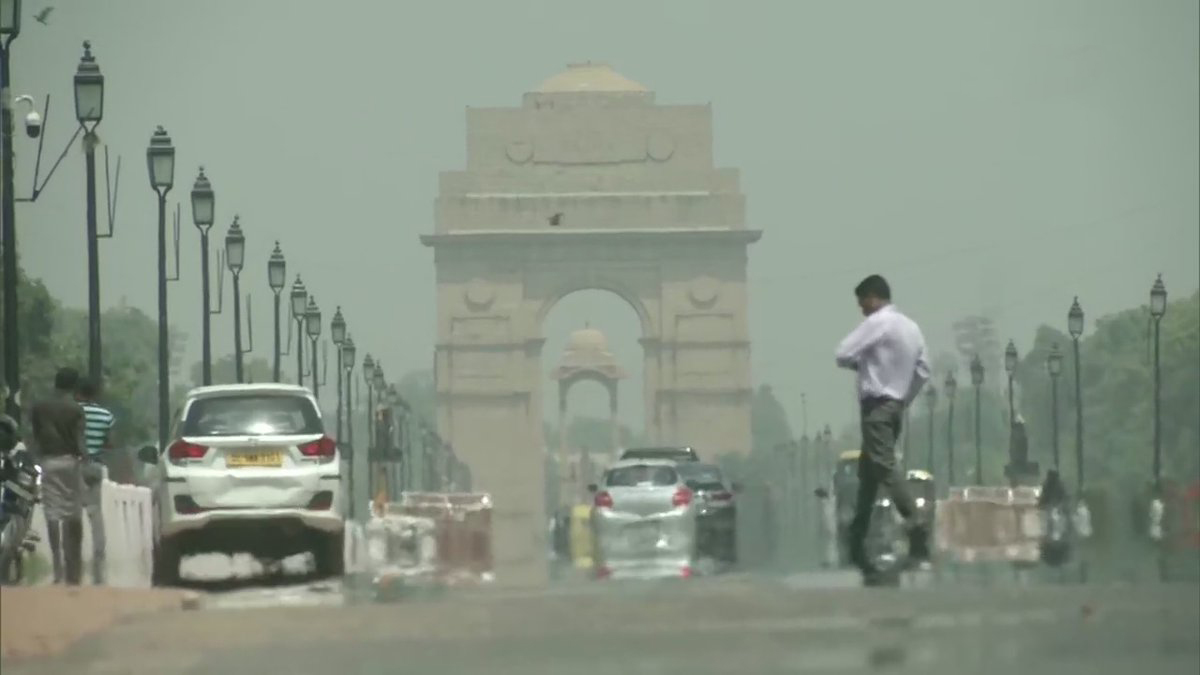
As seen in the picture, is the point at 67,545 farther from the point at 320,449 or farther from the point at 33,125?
the point at 33,125

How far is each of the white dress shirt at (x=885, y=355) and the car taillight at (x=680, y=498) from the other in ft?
44.1

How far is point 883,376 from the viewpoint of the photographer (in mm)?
15664

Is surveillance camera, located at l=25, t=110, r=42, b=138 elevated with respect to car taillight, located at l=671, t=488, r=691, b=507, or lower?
elevated

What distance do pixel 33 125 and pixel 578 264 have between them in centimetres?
6415

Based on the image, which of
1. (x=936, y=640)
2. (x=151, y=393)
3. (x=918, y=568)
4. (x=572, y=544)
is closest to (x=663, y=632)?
(x=936, y=640)

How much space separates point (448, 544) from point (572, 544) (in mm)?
12561

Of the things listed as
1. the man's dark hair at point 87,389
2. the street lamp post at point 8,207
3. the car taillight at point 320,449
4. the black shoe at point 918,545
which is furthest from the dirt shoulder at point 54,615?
the street lamp post at point 8,207

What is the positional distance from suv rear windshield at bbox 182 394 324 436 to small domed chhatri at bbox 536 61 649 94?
79.8 meters

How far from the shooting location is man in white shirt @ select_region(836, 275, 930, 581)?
15570 mm

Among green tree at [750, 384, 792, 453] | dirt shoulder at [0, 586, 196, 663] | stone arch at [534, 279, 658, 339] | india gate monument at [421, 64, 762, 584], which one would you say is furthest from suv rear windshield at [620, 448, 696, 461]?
green tree at [750, 384, 792, 453]

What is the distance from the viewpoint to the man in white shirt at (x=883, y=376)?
1557cm

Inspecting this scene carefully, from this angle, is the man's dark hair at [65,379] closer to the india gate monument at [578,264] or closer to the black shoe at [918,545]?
the black shoe at [918,545]

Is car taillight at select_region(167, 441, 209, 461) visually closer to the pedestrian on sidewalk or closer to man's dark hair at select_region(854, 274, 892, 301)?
the pedestrian on sidewalk

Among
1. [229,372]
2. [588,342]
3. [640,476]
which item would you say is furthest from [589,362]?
[640,476]
